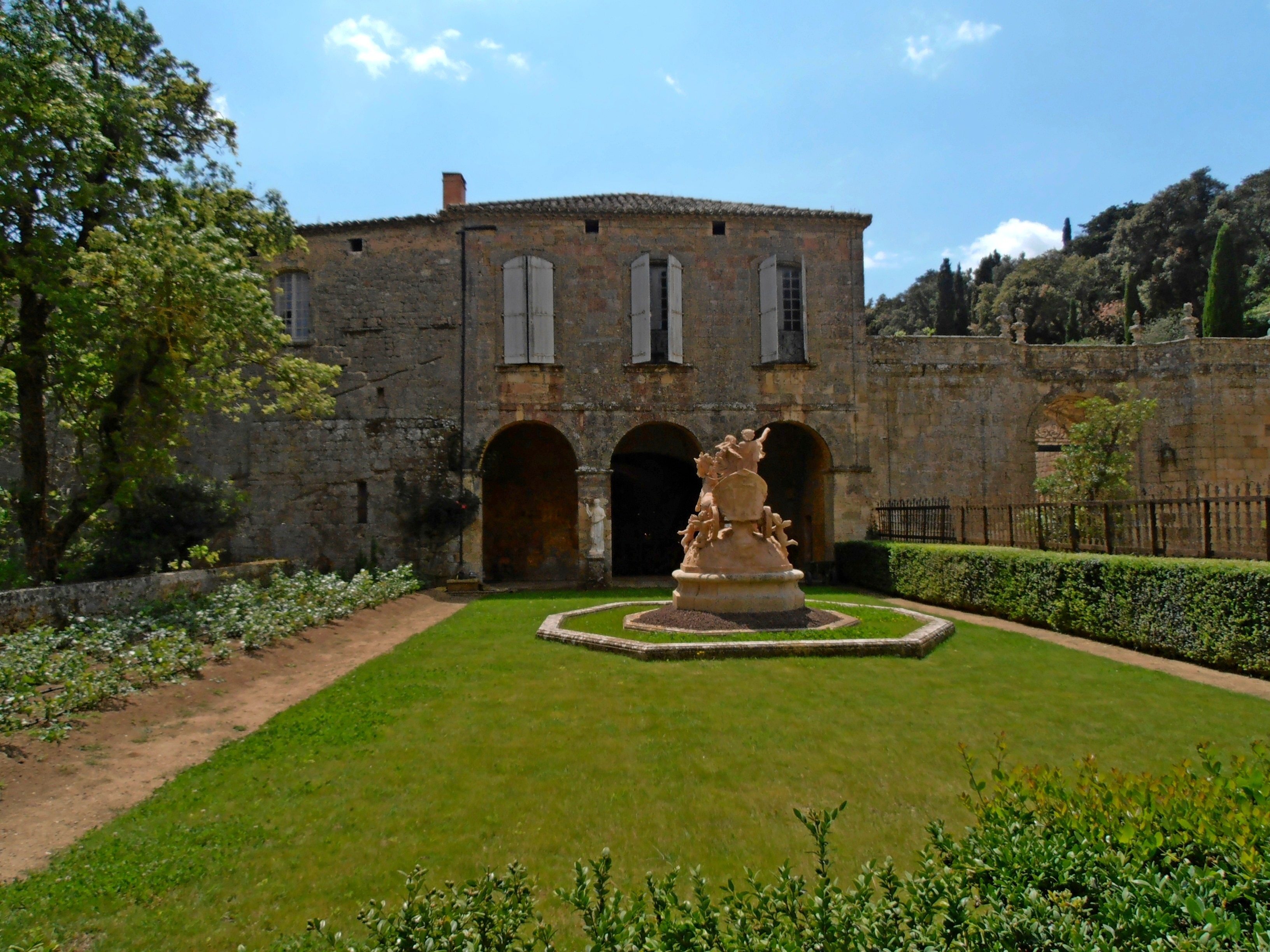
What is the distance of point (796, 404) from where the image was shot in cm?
1848

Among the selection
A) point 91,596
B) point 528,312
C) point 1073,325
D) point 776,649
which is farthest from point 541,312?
point 1073,325

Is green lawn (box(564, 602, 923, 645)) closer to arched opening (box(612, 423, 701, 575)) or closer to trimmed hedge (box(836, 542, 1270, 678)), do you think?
trimmed hedge (box(836, 542, 1270, 678))

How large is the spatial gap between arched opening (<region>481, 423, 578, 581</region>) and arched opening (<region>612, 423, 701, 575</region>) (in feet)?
5.50

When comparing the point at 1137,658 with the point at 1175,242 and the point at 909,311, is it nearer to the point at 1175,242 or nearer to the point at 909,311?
the point at 1175,242

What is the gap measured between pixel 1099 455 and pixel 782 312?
8801mm

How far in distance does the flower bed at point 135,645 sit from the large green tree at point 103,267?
232cm

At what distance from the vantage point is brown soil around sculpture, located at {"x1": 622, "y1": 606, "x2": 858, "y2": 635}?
9164mm

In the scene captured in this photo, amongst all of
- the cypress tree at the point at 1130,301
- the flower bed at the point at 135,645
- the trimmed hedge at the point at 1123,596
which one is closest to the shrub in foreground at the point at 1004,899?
the flower bed at the point at 135,645

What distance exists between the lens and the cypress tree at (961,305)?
46469 millimetres

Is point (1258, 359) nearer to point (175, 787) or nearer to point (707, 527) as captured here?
point (707, 527)

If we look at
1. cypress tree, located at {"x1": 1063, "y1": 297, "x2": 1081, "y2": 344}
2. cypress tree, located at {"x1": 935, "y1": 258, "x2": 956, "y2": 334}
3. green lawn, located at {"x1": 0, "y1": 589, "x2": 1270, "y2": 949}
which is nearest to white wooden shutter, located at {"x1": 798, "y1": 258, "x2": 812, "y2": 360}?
green lawn, located at {"x1": 0, "y1": 589, "x2": 1270, "y2": 949}

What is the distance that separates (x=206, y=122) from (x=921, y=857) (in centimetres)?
1462

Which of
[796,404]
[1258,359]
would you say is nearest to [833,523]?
[796,404]

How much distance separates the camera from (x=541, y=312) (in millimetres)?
18094
